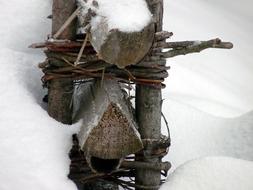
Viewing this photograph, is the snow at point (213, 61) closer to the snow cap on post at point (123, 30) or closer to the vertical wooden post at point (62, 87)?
the vertical wooden post at point (62, 87)

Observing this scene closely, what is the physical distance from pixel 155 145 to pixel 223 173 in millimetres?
234

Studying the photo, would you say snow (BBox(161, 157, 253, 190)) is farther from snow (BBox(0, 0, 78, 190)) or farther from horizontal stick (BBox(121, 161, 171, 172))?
snow (BBox(0, 0, 78, 190))

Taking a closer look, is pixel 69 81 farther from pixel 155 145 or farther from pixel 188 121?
pixel 188 121

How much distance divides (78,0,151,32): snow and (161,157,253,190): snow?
56 cm

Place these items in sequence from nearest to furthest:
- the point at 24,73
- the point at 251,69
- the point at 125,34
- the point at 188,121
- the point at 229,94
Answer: the point at 125,34, the point at 24,73, the point at 188,121, the point at 229,94, the point at 251,69

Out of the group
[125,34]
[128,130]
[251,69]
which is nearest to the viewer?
[125,34]

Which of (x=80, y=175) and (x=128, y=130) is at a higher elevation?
(x=128, y=130)

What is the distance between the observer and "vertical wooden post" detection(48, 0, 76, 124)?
1.61m

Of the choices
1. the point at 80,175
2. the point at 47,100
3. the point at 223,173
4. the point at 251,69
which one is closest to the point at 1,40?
the point at 47,100

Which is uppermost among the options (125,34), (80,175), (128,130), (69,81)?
(125,34)

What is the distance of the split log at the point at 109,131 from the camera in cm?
148

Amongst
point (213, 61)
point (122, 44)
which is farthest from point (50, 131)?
point (213, 61)

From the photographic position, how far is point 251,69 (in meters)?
4.55

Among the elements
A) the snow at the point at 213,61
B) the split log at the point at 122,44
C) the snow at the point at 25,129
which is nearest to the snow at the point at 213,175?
the snow at the point at 25,129
